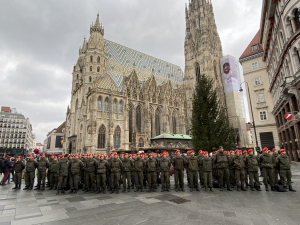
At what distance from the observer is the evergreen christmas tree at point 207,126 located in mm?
18641

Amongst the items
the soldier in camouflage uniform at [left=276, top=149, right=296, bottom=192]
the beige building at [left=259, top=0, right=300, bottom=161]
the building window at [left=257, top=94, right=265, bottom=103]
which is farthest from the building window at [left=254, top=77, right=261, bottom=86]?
the soldier in camouflage uniform at [left=276, top=149, right=296, bottom=192]

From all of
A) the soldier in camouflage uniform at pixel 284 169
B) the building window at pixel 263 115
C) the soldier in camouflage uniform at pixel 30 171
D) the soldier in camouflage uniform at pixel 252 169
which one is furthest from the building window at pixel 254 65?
the soldier in camouflage uniform at pixel 30 171

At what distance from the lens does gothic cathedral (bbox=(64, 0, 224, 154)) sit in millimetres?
35062

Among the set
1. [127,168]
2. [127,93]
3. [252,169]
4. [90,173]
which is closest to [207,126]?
[252,169]

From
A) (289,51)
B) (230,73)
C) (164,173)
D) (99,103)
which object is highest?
(230,73)

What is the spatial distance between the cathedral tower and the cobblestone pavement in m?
45.5

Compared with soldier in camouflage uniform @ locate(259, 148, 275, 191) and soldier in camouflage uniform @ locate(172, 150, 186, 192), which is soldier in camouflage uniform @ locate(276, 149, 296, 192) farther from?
soldier in camouflage uniform @ locate(172, 150, 186, 192)

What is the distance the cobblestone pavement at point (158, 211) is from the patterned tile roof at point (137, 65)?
39839mm

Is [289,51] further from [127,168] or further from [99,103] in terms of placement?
[99,103]

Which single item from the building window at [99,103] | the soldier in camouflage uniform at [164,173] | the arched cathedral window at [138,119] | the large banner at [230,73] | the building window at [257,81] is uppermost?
the large banner at [230,73]

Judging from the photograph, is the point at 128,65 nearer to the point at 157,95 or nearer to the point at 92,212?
the point at 157,95

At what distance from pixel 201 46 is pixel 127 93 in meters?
30.3

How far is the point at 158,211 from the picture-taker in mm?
5910

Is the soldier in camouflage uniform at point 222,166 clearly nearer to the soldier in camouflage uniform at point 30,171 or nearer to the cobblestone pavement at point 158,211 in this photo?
the cobblestone pavement at point 158,211
